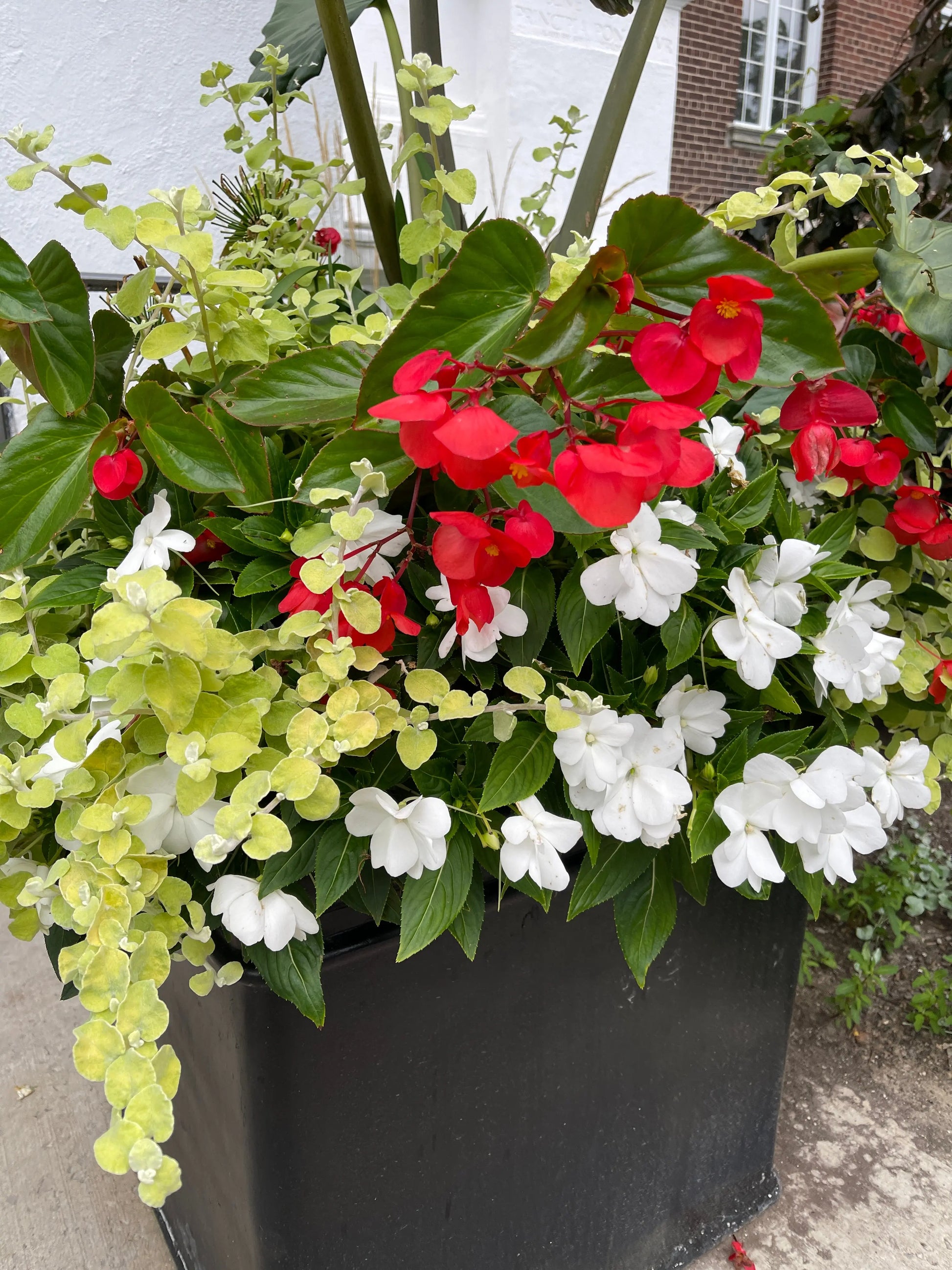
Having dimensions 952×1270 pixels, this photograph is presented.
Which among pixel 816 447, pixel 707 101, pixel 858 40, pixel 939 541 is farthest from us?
pixel 858 40

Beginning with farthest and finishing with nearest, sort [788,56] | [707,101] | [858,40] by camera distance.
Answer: [788,56], [858,40], [707,101]

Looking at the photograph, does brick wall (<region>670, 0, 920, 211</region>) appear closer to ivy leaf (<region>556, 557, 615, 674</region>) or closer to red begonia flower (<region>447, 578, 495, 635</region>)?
ivy leaf (<region>556, 557, 615, 674</region>)

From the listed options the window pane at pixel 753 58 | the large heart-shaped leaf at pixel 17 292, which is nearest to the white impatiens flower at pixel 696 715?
the large heart-shaped leaf at pixel 17 292

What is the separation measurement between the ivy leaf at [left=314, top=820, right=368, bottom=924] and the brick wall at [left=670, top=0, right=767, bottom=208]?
21.6 feet

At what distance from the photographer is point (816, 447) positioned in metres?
0.58

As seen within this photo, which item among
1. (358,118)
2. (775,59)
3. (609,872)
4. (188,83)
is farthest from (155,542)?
(775,59)

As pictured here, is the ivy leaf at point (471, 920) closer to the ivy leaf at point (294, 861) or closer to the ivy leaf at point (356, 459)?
the ivy leaf at point (294, 861)

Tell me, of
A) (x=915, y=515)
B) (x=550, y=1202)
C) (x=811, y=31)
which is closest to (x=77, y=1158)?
(x=550, y=1202)

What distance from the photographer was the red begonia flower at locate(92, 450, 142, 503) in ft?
1.66

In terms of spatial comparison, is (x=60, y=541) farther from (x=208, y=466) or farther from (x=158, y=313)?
(x=208, y=466)

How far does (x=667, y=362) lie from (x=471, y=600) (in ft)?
0.47

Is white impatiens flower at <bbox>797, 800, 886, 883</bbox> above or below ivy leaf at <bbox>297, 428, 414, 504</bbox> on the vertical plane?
below

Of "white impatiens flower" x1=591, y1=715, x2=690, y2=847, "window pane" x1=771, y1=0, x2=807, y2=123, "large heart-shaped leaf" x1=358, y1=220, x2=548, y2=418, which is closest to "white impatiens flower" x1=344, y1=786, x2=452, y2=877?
"white impatiens flower" x1=591, y1=715, x2=690, y2=847

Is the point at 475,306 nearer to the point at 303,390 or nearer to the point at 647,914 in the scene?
the point at 303,390
